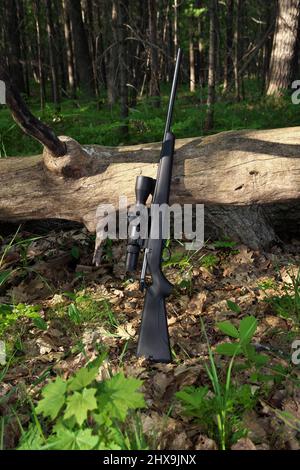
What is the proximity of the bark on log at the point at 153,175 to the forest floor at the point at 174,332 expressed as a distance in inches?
26.1

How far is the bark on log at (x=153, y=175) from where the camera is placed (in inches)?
157

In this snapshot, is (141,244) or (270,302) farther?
(270,302)

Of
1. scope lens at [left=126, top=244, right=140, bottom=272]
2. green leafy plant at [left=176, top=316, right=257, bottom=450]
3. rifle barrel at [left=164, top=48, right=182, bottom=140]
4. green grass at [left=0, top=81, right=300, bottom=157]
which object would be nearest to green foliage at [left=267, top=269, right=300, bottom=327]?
green leafy plant at [left=176, top=316, right=257, bottom=450]

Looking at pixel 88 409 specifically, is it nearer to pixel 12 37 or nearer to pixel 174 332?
pixel 174 332

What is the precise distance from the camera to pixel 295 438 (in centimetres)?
243

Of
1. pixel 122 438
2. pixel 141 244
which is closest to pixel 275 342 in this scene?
pixel 141 244

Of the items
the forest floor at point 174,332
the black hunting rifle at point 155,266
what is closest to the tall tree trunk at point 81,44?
the forest floor at point 174,332

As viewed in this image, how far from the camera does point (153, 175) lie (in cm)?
418

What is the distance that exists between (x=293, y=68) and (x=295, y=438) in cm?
1018

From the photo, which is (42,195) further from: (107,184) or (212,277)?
(212,277)

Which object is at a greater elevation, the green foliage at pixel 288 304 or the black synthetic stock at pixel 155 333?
the black synthetic stock at pixel 155 333

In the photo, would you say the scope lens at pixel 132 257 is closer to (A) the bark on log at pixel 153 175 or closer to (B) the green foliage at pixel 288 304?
(A) the bark on log at pixel 153 175

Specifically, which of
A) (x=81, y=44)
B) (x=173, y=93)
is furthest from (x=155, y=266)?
(x=81, y=44)

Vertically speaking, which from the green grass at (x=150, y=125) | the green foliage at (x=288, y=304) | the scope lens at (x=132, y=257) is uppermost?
the scope lens at (x=132, y=257)
